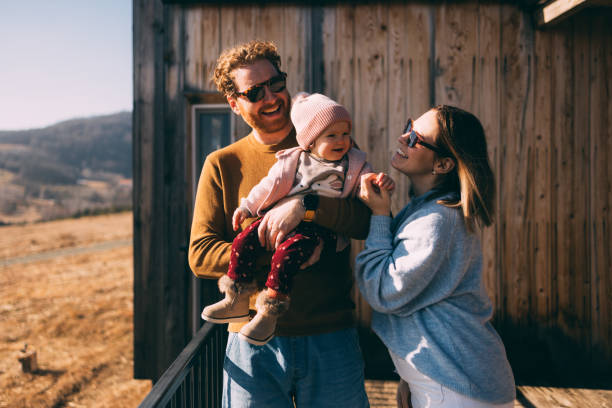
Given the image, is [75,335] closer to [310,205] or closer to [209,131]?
[209,131]

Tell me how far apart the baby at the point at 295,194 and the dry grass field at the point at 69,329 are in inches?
169

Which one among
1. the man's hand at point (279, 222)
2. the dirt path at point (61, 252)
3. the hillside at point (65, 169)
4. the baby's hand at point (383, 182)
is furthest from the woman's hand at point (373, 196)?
the hillside at point (65, 169)

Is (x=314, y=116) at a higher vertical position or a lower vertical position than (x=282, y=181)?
higher

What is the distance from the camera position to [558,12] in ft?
8.98

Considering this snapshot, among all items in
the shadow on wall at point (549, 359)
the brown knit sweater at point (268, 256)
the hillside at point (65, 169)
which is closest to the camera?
the brown knit sweater at point (268, 256)

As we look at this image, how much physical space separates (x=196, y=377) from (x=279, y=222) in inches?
35.3

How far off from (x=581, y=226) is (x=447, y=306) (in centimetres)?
275

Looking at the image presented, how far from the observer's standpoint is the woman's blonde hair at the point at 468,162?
113 cm

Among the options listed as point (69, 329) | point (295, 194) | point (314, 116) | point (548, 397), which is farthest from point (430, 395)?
point (69, 329)

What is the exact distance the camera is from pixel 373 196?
1197 millimetres

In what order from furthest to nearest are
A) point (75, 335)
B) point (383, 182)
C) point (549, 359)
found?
1. point (75, 335)
2. point (549, 359)
3. point (383, 182)

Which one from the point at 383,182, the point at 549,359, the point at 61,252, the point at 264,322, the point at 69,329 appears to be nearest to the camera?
the point at 264,322

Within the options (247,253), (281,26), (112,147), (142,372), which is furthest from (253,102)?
(112,147)

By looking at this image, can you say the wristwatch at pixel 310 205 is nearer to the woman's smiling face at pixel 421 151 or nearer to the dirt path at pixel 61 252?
the woman's smiling face at pixel 421 151
